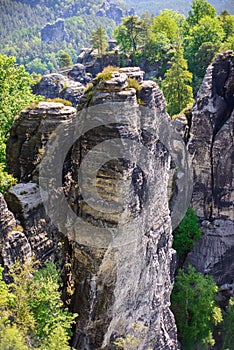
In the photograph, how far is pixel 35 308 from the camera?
1422 cm

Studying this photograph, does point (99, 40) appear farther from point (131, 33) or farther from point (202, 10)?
point (202, 10)

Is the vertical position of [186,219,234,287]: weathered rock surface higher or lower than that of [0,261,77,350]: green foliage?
lower

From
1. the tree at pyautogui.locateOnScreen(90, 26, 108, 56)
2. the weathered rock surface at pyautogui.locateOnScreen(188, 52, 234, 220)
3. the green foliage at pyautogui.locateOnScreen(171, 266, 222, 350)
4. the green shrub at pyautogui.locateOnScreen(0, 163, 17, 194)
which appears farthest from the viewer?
the tree at pyautogui.locateOnScreen(90, 26, 108, 56)

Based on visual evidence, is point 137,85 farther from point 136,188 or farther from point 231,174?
point 231,174

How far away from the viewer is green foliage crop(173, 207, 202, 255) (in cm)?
2668

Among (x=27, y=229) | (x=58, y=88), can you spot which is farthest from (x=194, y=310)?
(x=58, y=88)

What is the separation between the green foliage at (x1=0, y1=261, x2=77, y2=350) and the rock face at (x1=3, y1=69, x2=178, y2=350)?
1555 millimetres

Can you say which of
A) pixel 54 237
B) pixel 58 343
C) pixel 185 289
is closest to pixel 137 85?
pixel 54 237

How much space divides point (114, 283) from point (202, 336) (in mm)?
9848

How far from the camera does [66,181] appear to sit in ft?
54.8

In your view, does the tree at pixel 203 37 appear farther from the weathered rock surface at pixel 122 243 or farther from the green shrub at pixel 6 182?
the green shrub at pixel 6 182

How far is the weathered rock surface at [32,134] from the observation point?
677 inches

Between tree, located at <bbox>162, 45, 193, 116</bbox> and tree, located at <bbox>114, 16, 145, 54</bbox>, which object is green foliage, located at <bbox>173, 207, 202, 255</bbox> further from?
tree, located at <bbox>114, 16, 145, 54</bbox>

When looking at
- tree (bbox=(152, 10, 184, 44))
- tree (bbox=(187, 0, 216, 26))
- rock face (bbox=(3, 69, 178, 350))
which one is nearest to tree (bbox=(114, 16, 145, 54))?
tree (bbox=(152, 10, 184, 44))
